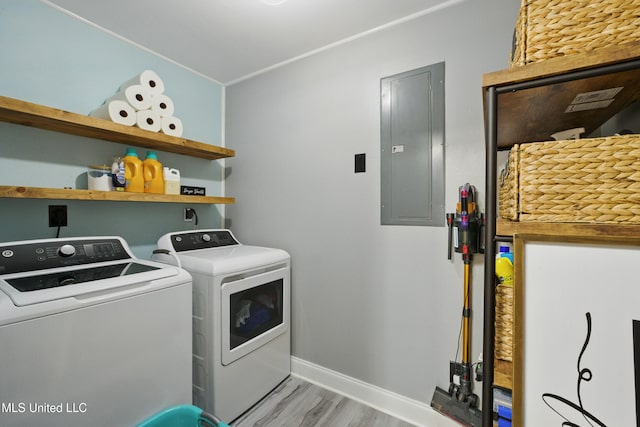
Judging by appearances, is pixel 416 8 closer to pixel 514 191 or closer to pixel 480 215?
pixel 480 215

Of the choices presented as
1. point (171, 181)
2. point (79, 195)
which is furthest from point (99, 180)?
point (171, 181)

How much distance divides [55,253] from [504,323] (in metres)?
2.00

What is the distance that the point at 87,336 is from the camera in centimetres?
104

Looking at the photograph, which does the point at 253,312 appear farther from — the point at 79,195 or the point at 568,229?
the point at 568,229

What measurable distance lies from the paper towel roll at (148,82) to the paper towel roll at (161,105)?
0.03 metres

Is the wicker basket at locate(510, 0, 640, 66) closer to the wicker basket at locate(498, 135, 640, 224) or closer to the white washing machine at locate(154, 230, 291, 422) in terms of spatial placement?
the wicker basket at locate(498, 135, 640, 224)

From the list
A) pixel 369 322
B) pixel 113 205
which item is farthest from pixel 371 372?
pixel 113 205

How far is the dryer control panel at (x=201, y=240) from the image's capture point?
186cm

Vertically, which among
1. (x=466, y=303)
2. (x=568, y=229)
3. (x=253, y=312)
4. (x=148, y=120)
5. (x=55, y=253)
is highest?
(x=148, y=120)

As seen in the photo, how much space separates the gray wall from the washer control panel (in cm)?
100

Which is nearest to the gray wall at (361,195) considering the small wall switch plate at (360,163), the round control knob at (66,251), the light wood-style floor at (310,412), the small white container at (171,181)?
the small wall switch plate at (360,163)

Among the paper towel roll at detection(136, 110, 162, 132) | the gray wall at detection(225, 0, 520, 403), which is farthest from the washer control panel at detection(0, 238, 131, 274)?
the gray wall at detection(225, 0, 520, 403)

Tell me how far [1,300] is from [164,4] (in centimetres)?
165

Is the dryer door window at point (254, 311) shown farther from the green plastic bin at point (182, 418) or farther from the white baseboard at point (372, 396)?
the white baseboard at point (372, 396)
